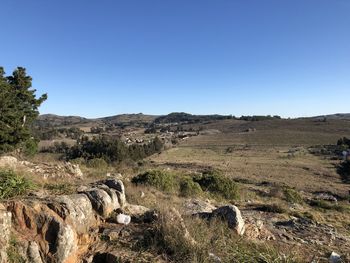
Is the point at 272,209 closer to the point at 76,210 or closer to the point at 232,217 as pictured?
the point at 232,217

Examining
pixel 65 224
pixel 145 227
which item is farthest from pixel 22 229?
pixel 145 227

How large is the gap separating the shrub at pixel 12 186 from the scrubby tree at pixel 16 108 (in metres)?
21.1

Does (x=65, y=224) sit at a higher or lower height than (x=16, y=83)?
lower

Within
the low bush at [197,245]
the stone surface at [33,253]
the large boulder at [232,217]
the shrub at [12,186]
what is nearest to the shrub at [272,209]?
the large boulder at [232,217]

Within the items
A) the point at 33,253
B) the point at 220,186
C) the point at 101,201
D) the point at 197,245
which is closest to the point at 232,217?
the point at 197,245

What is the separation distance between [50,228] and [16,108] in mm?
26732

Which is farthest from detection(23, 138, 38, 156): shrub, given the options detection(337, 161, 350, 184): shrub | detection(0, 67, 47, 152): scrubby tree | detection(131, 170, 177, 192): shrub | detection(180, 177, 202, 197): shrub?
detection(337, 161, 350, 184): shrub

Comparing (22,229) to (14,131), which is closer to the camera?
(22,229)

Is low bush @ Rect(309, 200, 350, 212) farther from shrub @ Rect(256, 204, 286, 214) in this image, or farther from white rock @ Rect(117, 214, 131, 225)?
white rock @ Rect(117, 214, 131, 225)

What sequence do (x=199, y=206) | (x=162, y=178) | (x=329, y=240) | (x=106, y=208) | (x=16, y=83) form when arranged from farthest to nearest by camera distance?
(x=16, y=83), (x=162, y=178), (x=199, y=206), (x=329, y=240), (x=106, y=208)

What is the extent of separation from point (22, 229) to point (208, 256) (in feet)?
8.36

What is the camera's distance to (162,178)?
14859 millimetres

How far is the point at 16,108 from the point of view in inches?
1121

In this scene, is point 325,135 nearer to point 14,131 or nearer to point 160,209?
point 14,131
